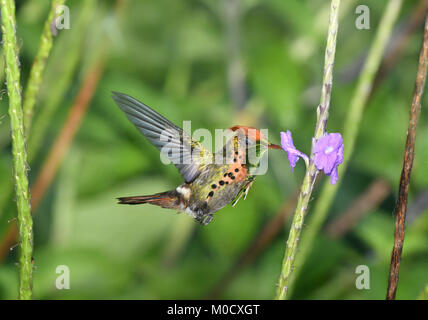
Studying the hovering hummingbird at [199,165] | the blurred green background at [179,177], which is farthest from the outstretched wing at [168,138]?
the blurred green background at [179,177]

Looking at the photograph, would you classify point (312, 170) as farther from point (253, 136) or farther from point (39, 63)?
point (39, 63)

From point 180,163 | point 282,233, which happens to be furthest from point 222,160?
point 282,233

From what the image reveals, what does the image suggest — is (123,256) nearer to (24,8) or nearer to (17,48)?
(24,8)

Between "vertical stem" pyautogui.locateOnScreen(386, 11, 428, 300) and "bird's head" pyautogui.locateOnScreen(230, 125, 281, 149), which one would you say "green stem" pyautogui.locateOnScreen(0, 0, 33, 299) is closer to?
"bird's head" pyautogui.locateOnScreen(230, 125, 281, 149)

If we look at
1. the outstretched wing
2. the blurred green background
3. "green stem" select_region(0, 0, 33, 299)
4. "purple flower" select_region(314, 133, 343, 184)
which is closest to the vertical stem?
"purple flower" select_region(314, 133, 343, 184)

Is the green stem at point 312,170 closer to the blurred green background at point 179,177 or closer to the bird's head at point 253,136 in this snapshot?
the bird's head at point 253,136
